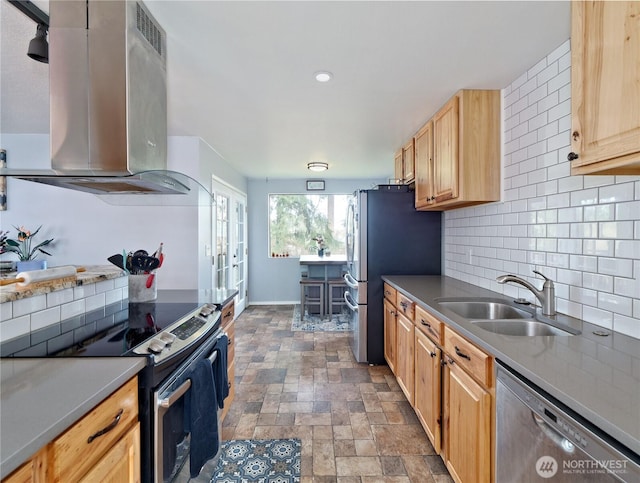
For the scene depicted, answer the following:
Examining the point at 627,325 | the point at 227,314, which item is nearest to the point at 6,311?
the point at 227,314

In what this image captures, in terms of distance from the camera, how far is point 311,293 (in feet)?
17.2

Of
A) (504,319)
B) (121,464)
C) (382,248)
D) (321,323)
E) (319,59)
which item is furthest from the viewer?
(321,323)

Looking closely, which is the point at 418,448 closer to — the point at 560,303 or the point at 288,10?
the point at 560,303

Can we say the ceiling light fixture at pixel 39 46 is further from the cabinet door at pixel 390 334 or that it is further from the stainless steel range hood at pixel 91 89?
the cabinet door at pixel 390 334

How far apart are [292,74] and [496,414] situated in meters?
2.15

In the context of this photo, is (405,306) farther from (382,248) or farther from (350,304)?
(350,304)

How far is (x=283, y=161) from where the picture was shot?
4.52 m

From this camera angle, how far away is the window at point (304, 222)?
607 centimetres

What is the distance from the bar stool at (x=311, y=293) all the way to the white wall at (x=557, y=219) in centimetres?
289

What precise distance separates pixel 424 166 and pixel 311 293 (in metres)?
3.06

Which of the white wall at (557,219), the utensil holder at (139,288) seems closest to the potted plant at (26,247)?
the utensil holder at (139,288)

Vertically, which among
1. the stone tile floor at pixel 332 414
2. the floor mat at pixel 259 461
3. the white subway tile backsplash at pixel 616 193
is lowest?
the floor mat at pixel 259 461

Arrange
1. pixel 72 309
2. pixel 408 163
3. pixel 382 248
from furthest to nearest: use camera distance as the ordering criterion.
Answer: pixel 408 163
pixel 382 248
pixel 72 309

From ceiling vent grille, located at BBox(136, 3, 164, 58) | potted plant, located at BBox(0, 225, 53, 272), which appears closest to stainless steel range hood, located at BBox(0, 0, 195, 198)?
ceiling vent grille, located at BBox(136, 3, 164, 58)
